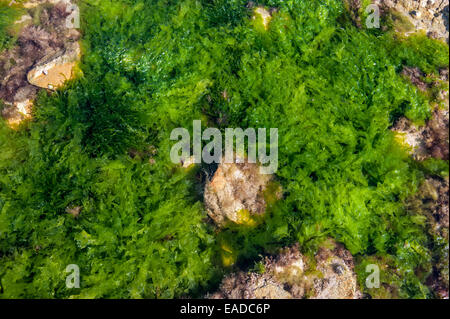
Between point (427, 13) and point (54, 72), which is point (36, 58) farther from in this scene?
point (427, 13)

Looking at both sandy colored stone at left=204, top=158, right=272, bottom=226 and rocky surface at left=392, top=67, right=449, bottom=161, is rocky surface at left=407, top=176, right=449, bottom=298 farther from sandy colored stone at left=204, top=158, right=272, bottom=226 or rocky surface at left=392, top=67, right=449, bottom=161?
sandy colored stone at left=204, top=158, right=272, bottom=226

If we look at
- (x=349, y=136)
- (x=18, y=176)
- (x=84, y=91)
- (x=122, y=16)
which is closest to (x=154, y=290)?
(x=18, y=176)

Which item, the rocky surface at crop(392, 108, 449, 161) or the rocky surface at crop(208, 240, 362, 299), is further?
the rocky surface at crop(392, 108, 449, 161)

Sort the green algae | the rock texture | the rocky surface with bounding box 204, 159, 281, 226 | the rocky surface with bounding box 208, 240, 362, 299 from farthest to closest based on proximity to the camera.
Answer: the rock texture
the rocky surface with bounding box 204, 159, 281, 226
the green algae
the rocky surface with bounding box 208, 240, 362, 299

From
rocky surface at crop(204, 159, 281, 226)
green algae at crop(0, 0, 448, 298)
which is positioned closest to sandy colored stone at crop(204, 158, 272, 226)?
rocky surface at crop(204, 159, 281, 226)

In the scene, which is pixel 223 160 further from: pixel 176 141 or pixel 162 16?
pixel 162 16

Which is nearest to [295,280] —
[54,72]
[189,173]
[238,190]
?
[238,190]
